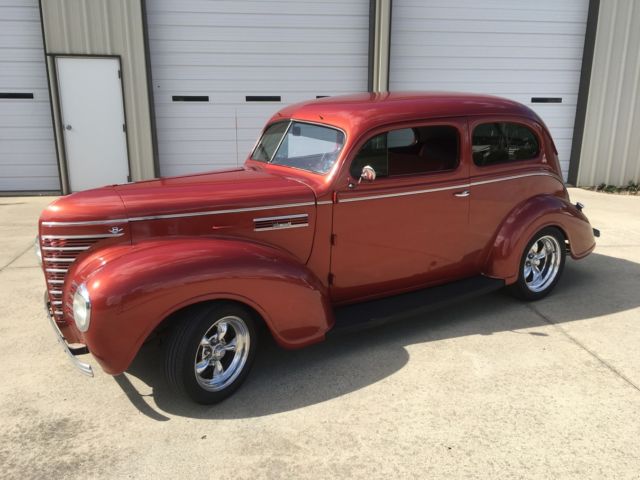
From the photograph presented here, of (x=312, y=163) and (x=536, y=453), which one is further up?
(x=312, y=163)

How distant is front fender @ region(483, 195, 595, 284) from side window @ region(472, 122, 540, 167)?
43cm

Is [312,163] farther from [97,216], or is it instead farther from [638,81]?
[638,81]

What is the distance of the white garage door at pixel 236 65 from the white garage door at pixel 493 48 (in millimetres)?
892

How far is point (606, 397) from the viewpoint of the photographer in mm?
3258

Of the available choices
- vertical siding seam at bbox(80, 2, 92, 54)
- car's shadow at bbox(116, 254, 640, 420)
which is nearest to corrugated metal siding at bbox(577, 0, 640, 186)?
car's shadow at bbox(116, 254, 640, 420)

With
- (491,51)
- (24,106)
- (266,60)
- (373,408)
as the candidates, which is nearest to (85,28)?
(24,106)

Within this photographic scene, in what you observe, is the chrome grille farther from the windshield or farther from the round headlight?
the windshield

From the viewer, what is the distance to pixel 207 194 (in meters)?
3.38

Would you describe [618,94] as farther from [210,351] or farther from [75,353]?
[75,353]

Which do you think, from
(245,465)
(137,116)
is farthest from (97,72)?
(245,465)

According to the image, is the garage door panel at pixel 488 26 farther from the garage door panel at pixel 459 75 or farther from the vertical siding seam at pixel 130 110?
the vertical siding seam at pixel 130 110

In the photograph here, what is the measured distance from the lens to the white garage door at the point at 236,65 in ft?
30.5

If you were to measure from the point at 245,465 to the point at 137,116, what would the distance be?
7915mm

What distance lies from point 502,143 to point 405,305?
5.52 feet
